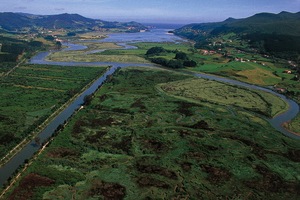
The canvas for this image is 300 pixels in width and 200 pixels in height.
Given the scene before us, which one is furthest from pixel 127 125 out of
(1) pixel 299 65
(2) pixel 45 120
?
(1) pixel 299 65

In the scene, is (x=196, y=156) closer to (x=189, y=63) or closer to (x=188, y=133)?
(x=188, y=133)

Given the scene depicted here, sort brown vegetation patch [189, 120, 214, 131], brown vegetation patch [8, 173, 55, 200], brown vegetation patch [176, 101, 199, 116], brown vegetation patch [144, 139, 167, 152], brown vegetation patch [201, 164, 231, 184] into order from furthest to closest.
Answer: brown vegetation patch [176, 101, 199, 116] < brown vegetation patch [189, 120, 214, 131] < brown vegetation patch [144, 139, 167, 152] < brown vegetation patch [201, 164, 231, 184] < brown vegetation patch [8, 173, 55, 200]

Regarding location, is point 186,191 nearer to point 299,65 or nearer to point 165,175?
point 165,175

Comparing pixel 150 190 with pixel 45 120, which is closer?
pixel 150 190

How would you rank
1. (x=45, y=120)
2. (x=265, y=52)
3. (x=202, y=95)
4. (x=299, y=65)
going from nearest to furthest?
(x=45, y=120) < (x=202, y=95) < (x=299, y=65) < (x=265, y=52)

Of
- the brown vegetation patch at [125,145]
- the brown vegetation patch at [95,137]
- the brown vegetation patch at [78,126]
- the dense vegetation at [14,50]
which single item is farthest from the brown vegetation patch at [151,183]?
the dense vegetation at [14,50]

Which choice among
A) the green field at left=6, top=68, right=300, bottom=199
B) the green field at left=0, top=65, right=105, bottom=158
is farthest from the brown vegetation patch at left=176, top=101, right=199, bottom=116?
the green field at left=0, top=65, right=105, bottom=158

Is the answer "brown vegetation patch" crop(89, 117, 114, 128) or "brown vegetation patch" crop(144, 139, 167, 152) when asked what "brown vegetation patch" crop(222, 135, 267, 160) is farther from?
"brown vegetation patch" crop(89, 117, 114, 128)
